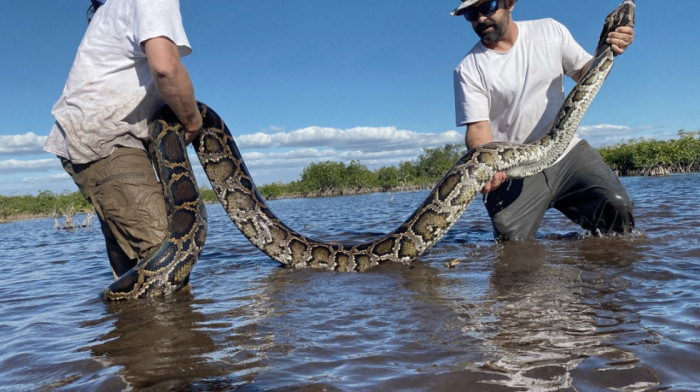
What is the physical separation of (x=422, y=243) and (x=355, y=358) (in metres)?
3.96

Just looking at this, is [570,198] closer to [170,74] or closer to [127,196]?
[170,74]

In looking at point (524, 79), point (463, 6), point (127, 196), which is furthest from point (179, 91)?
point (524, 79)

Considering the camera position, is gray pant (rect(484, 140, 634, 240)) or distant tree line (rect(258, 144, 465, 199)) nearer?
gray pant (rect(484, 140, 634, 240))

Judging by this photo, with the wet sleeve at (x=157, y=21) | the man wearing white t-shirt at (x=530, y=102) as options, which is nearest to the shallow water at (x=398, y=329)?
the man wearing white t-shirt at (x=530, y=102)

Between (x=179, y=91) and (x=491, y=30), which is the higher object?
(x=491, y=30)

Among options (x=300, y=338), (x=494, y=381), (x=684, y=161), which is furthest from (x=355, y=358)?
(x=684, y=161)

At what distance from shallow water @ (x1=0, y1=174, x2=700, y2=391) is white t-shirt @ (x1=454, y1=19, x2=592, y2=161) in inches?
79.7

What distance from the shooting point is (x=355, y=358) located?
3.23 m

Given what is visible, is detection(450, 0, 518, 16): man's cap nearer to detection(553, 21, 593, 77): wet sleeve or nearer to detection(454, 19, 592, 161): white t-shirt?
detection(454, 19, 592, 161): white t-shirt

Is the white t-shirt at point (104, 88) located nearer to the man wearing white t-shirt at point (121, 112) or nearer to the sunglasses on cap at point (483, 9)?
the man wearing white t-shirt at point (121, 112)

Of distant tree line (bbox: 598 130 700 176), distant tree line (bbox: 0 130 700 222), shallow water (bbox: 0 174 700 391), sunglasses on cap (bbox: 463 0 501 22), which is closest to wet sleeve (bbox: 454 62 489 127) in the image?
sunglasses on cap (bbox: 463 0 501 22)

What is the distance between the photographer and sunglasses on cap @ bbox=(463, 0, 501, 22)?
6975mm

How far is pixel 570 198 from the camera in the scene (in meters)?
7.71

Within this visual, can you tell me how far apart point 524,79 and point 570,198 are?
81.0 inches
